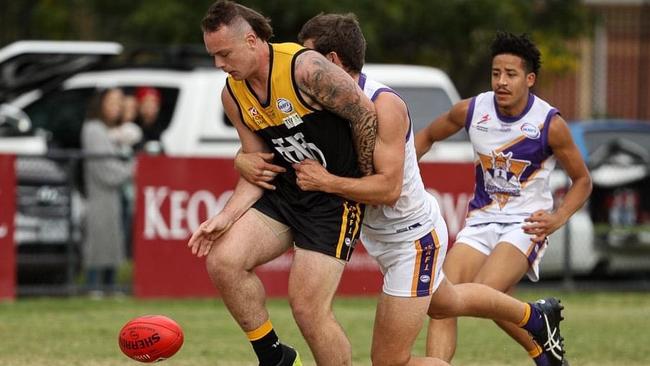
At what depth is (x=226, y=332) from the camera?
11.8 m

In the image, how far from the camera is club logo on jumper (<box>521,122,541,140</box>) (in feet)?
28.3

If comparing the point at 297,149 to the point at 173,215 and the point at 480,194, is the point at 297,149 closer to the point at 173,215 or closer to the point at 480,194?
the point at 480,194

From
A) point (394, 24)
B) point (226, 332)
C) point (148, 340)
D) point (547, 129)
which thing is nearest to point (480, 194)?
point (547, 129)

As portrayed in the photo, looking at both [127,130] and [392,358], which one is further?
[127,130]

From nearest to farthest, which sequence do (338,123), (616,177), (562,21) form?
(338,123) → (616,177) → (562,21)

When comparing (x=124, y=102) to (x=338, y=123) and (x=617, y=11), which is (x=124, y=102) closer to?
(x=338, y=123)

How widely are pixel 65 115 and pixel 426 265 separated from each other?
9641 millimetres

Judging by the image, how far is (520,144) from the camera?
8.64 m

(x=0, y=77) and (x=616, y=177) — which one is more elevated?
(x=0, y=77)

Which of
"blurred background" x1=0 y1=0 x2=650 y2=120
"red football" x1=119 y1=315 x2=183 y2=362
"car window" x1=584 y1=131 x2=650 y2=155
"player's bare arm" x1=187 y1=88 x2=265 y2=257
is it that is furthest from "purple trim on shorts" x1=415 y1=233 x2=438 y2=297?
"blurred background" x1=0 y1=0 x2=650 y2=120

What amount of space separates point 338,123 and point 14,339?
4.90m

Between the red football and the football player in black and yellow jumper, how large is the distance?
1.92 feet

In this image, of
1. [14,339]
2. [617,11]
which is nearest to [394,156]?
[14,339]

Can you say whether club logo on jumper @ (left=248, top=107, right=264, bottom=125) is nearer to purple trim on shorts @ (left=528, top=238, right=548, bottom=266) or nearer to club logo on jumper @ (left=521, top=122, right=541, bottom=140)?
club logo on jumper @ (left=521, top=122, right=541, bottom=140)
